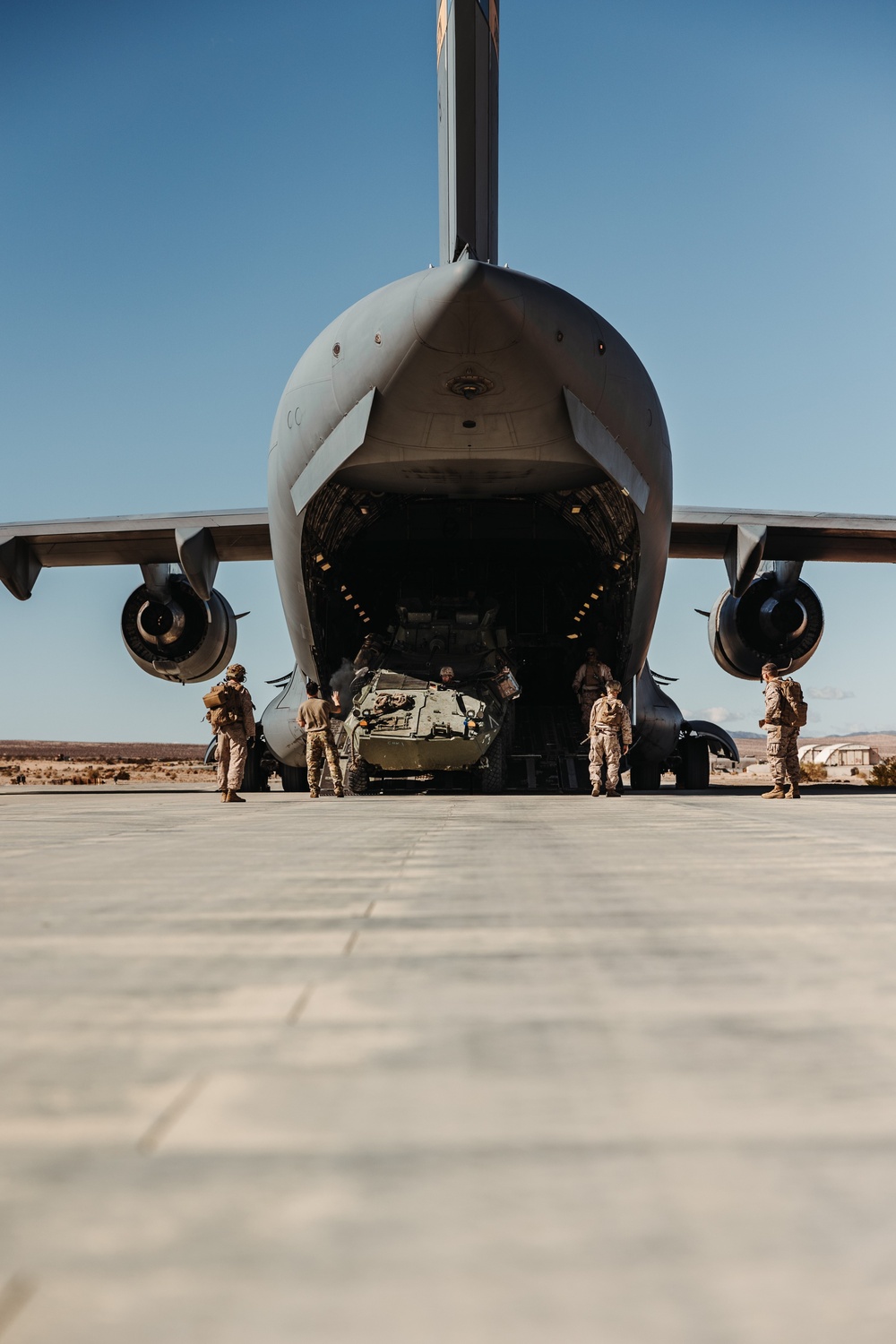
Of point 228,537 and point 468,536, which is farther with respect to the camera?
point 468,536

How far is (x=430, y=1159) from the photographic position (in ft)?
2.94

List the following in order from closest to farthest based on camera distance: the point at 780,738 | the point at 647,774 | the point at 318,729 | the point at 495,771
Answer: the point at 780,738, the point at 318,729, the point at 495,771, the point at 647,774

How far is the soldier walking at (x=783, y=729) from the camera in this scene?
10.1 m

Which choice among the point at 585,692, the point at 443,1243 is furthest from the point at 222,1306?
the point at 585,692

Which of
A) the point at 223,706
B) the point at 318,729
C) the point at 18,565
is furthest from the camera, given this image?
the point at 18,565

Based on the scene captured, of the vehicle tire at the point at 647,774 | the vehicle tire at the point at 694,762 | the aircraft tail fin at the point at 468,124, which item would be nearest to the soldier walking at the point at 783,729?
the aircraft tail fin at the point at 468,124

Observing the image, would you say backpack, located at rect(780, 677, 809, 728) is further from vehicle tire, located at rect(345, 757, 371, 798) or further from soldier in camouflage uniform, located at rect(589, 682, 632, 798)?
vehicle tire, located at rect(345, 757, 371, 798)

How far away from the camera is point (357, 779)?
12.4m

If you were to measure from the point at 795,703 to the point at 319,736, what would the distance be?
506 cm

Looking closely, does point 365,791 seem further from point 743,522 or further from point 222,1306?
point 222,1306

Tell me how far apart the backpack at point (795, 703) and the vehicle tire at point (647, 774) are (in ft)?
20.6

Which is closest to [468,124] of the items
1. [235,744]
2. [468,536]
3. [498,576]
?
[468,536]

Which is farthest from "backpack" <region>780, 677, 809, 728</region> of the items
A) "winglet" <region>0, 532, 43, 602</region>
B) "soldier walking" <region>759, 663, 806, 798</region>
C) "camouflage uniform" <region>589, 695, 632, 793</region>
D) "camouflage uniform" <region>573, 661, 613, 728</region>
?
"winglet" <region>0, 532, 43, 602</region>

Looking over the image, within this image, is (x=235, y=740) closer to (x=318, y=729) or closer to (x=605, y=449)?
(x=318, y=729)
